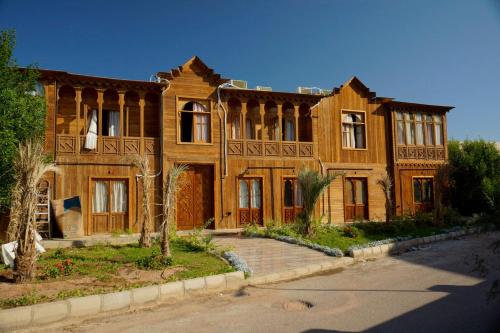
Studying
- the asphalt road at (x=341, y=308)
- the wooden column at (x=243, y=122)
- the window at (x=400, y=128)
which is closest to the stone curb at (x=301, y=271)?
the asphalt road at (x=341, y=308)

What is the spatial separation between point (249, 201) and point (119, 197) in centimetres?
571

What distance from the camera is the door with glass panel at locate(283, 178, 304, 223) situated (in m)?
18.0

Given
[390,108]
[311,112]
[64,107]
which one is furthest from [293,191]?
[64,107]

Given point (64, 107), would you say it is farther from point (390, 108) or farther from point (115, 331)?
point (390, 108)

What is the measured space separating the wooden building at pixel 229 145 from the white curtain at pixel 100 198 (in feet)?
0.12

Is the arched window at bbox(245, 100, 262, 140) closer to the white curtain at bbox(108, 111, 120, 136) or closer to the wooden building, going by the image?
the wooden building

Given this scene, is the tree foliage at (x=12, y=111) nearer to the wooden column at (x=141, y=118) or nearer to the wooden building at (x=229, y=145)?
the wooden building at (x=229, y=145)

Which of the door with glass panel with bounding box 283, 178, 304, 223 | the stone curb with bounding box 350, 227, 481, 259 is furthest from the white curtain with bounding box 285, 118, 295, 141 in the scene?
the stone curb with bounding box 350, 227, 481, 259

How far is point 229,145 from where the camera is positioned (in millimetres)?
17188

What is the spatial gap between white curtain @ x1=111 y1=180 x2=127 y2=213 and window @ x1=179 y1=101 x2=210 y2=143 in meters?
3.36

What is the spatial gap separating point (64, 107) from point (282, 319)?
1361cm

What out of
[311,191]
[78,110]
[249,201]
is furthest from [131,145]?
[311,191]

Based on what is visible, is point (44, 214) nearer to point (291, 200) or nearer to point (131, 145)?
point (131, 145)

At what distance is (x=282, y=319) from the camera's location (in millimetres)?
6004
